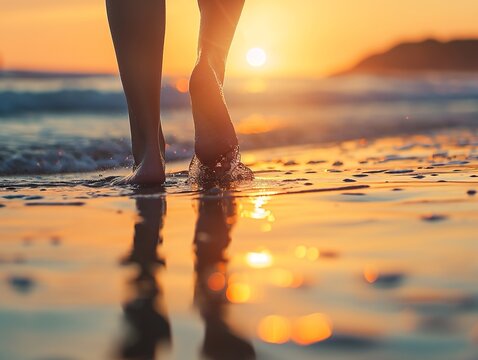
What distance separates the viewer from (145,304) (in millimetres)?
1297

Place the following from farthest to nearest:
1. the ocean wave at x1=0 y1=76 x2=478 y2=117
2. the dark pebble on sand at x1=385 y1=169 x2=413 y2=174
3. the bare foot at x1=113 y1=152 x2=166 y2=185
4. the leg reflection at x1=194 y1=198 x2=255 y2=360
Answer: the ocean wave at x1=0 y1=76 x2=478 y2=117, the dark pebble on sand at x1=385 y1=169 x2=413 y2=174, the bare foot at x1=113 y1=152 x2=166 y2=185, the leg reflection at x1=194 y1=198 x2=255 y2=360

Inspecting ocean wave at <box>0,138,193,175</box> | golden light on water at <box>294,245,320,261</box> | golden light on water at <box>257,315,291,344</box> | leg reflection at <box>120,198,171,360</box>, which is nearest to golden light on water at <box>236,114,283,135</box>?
ocean wave at <box>0,138,193,175</box>

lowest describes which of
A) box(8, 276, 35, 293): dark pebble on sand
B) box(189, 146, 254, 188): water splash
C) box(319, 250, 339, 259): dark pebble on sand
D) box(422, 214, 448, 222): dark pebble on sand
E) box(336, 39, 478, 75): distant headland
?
box(8, 276, 35, 293): dark pebble on sand

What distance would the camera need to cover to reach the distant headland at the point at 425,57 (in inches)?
1978

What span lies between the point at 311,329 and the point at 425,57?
176 ft

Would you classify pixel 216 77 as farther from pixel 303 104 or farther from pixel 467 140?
pixel 303 104

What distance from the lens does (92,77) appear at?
60.1ft

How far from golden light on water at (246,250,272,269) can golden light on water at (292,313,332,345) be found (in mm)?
349

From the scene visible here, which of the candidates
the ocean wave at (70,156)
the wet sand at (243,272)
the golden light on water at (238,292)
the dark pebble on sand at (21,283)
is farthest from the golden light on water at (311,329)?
the ocean wave at (70,156)

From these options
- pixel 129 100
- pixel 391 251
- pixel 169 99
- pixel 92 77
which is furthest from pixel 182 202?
pixel 92 77

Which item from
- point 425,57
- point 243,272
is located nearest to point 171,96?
point 243,272

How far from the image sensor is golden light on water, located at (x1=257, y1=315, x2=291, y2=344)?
1.13 meters

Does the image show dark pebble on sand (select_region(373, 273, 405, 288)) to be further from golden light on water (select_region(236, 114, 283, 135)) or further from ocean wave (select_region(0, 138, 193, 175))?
golden light on water (select_region(236, 114, 283, 135))

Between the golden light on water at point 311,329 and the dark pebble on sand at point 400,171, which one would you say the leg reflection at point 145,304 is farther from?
the dark pebble on sand at point 400,171
